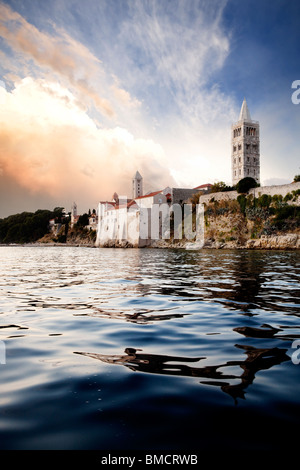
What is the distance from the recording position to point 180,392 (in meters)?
2.53

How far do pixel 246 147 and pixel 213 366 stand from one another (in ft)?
271

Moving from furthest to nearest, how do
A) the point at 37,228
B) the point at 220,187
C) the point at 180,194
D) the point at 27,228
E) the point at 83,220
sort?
the point at 37,228
the point at 27,228
the point at 83,220
the point at 180,194
the point at 220,187

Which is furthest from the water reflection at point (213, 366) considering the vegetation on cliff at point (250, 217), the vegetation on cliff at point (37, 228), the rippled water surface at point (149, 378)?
the vegetation on cliff at point (37, 228)

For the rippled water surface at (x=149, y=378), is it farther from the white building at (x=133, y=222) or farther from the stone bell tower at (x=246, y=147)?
the stone bell tower at (x=246, y=147)

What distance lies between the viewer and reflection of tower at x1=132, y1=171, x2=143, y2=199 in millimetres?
97188

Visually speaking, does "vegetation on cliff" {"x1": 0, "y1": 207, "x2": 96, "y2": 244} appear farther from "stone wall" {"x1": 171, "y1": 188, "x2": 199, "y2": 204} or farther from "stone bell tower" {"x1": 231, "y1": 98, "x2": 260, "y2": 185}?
"stone bell tower" {"x1": 231, "y1": 98, "x2": 260, "y2": 185}

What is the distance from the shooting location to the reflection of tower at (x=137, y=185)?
9719 centimetres

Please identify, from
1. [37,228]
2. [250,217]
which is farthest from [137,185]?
[250,217]

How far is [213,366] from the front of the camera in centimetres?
306

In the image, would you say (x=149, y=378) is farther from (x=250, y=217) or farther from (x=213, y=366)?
(x=250, y=217)

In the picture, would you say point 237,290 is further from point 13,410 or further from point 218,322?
point 13,410

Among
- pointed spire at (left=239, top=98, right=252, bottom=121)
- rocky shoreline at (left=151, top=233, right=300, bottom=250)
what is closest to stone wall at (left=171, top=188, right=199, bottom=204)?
rocky shoreline at (left=151, top=233, right=300, bottom=250)

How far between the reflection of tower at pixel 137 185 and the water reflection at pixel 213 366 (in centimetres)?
9435

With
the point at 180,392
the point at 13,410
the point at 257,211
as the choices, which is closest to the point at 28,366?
the point at 13,410
